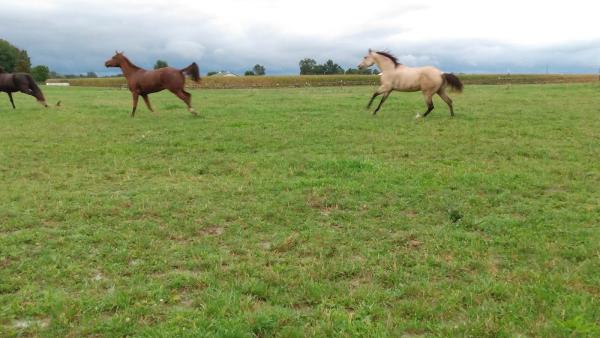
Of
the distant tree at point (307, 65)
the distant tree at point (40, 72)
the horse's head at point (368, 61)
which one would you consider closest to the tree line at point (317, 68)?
the distant tree at point (307, 65)

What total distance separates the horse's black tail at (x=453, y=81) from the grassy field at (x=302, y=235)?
317cm

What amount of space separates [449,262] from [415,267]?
0.36m

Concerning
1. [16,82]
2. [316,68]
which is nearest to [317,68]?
[316,68]

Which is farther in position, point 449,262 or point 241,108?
point 241,108

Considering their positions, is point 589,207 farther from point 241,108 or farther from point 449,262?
point 241,108

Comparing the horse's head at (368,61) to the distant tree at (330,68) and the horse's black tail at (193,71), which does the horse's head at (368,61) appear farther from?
the distant tree at (330,68)

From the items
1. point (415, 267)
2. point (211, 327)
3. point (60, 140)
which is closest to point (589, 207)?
point (415, 267)

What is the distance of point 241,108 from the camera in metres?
17.1

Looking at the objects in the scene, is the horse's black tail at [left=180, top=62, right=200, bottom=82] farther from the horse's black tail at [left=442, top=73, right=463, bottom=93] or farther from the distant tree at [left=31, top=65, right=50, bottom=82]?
the distant tree at [left=31, top=65, right=50, bottom=82]

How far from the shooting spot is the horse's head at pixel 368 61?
15453 millimetres

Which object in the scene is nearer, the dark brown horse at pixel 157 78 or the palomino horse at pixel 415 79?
the palomino horse at pixel 415 79

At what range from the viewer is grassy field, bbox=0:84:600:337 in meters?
3.73

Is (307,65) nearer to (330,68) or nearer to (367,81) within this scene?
(330,68)

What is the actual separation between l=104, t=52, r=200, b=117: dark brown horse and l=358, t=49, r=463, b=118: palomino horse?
555 centimetres
